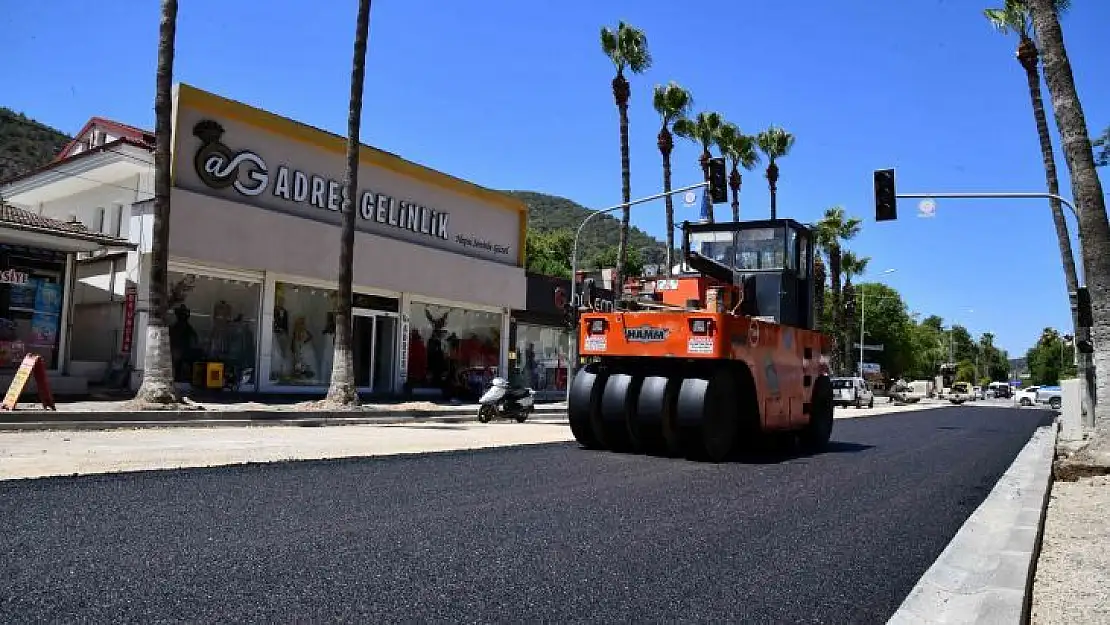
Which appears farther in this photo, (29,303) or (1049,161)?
(1049,161)

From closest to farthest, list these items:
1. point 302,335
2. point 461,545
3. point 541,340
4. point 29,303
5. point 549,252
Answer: point 461,545 < point 29,303 < point 302,335 < point 541,340 < point 549,252

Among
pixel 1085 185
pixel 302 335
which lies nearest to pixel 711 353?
pixel 1085 185

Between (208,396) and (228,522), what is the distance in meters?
16.9

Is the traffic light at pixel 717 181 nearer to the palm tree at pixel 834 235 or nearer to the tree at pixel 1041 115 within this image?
the tree at pixel 1041 115

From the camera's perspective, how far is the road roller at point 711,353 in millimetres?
10469

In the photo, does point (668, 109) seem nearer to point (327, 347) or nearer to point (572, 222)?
point (327, 347)

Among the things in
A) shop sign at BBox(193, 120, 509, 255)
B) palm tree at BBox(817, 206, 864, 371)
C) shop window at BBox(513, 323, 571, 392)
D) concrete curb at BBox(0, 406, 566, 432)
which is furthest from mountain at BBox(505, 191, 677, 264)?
concrete curb at BBox(0, 406, 566, 432)

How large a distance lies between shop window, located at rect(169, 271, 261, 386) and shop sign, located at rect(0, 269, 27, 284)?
3.23 metres

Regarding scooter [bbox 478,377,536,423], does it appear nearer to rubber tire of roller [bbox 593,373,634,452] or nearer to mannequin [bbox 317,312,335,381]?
mannequin [bbox 317,312,335,381]

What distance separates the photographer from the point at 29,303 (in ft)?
60.4

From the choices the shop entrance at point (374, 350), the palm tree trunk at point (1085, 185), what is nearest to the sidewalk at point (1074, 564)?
the palm tree trunk at point (1085, 185)

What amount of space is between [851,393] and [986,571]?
38.8 m

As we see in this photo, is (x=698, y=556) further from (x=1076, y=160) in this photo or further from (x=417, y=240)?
(x=417, y=240)

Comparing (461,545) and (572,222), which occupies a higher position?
(572,222)
